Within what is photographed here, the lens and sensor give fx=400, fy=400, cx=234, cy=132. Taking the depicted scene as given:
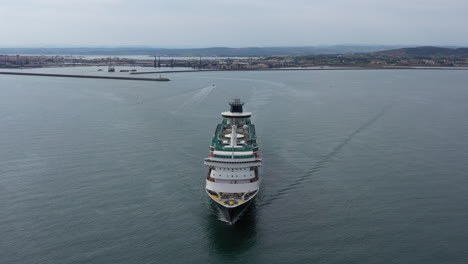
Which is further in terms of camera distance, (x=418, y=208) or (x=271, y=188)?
(x=271, y=188)

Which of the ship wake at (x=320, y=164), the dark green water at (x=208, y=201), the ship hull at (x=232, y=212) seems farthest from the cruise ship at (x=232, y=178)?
the ship wake at (x=320, y=164)

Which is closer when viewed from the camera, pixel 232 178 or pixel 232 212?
pixel 232 212

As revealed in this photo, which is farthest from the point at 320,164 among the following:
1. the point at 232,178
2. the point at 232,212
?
the point at 232,212

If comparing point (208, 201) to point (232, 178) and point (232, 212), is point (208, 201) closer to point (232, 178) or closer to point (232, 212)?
point (232, 178)

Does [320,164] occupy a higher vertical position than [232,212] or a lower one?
higher

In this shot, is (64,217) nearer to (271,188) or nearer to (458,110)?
(271,188)

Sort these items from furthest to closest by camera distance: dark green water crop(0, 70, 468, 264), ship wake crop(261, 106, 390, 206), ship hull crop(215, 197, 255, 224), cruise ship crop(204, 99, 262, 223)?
ship wake crop(261, 106, 390, 206) < cruise ship crop(204, 99, 262, 223) < ship hull crop(215, 197, 255, 224) < dark green water crop(0, 70, 468, 264)

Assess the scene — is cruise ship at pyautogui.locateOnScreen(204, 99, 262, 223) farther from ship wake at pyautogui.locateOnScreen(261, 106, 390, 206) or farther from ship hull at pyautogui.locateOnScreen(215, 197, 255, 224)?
ship wake at pyautogui.locateOnScreen(261, 106, 390, 206)

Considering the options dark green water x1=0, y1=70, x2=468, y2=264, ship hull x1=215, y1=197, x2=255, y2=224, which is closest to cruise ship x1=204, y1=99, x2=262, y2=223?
ship hull x1=215, y1=197, x2=255, y2=224

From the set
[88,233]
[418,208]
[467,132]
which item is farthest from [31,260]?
[467,132]
